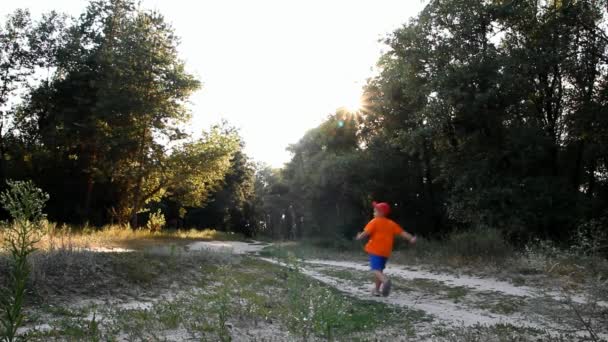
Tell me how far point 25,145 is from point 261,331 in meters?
34.5

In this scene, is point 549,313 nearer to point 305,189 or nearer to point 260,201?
point 305,189

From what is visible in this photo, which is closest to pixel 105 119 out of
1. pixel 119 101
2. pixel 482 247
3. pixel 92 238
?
pixel 119 101

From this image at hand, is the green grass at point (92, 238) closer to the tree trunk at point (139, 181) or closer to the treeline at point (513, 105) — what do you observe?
the tree trunk at point (139, 181)

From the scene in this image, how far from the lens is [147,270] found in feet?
29.0

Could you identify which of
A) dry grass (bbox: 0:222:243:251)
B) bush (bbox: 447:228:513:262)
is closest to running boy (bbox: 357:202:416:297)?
dry grass (bbox: 0:222:243:251)

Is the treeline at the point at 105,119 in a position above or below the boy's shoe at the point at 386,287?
above

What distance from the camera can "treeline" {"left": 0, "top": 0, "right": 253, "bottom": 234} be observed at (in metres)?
26.6

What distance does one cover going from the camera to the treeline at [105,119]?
2662cm

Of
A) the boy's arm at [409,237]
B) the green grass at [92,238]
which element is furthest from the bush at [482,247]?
the green grass at [92,238]

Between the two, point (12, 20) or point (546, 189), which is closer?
point (546, 189)

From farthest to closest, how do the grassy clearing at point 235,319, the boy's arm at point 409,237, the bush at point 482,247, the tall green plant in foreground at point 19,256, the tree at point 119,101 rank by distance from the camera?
the tree at point 119,101, the bush at point 482,247, the boy's arm at point 409,237, the grassy clearing at point 235,319, the tall green plant in foreground at point 19,256

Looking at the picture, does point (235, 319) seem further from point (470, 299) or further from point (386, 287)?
point (470, 299)

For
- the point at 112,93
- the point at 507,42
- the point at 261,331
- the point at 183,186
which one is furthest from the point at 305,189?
the point at 261,331

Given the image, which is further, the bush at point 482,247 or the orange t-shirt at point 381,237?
the bush at point 482,247
